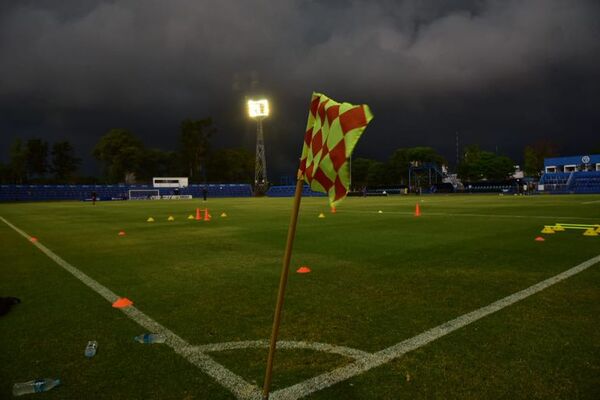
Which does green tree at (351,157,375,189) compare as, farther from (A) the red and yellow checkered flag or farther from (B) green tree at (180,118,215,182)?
(A) the red and yellow checkered flag

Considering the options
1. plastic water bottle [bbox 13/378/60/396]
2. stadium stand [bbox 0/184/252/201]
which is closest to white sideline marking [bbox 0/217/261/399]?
plastic water bottle [bbox 13/378/60/396]

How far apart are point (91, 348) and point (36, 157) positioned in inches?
4221

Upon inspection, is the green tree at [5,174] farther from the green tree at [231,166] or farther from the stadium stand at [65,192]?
the green tree at [231,166]

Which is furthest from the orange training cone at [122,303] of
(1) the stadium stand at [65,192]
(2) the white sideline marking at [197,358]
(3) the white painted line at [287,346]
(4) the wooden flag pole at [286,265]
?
(1) the stadium stand at [65,192]

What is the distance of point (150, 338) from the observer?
11.0 feet

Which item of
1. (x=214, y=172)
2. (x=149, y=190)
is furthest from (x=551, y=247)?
(x=214, y=172)

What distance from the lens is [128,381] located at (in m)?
2.63

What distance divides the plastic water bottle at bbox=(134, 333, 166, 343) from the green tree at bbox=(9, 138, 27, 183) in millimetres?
106614

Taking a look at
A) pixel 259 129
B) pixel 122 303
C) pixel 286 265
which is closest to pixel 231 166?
pixel 259 129

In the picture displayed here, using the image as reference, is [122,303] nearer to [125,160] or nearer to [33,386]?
[33,386]

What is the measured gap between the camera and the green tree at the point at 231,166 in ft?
344

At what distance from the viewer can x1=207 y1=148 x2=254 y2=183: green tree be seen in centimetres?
10500

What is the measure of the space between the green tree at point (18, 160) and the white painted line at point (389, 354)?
108 m

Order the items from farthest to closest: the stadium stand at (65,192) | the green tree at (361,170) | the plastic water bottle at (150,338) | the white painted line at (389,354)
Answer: the green tree at (361,170) → the stadium stand at (65,192) → the plastic water bottle at (150,338) → the white painted line at (389,354)
